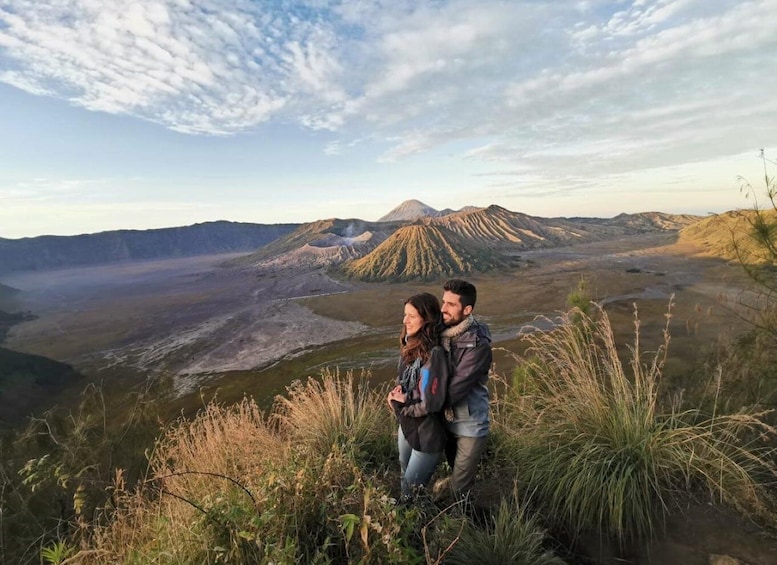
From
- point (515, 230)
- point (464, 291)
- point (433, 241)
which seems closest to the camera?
point (464, 291)

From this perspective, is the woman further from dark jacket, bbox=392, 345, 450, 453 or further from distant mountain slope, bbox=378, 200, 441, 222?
distant mountain slope, bbox=378, 200, 441, 222

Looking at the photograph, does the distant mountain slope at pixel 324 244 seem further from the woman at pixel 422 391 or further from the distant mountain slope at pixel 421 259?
the woman at pixel 422 391

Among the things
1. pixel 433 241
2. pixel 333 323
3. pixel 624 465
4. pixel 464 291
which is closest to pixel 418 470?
pixel 464 291

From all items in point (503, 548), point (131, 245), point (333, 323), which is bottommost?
point (333, 323)

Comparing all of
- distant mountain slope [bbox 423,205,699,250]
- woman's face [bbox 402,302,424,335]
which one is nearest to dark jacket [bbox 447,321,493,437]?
woman's face [bbox 402,302,424,335]

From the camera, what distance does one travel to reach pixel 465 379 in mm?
2350

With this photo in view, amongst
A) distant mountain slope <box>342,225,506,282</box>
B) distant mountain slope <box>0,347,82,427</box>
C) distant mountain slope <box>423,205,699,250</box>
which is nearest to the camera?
distant mountain slope <box>0,347,82,427</box>

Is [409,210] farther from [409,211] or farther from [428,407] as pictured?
[428,407]

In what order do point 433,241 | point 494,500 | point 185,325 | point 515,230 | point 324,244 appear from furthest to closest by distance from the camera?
1. point 515,230
2. point 324,244
3. point 433,241
4. point 185,325
5. point 494,500

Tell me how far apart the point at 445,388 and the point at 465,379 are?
0.43ft

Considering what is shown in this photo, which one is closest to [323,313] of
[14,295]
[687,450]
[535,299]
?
[535,299]

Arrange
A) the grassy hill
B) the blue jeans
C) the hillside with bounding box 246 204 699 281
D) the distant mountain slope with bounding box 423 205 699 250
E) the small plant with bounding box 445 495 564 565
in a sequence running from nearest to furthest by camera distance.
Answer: the grassy hill < the small plant with bounding box 445 495 564 565 < the blue jeans < the hillside with bounding box 246 204 699 281 < the distant mountain slope with bounding box 423 205 699 250

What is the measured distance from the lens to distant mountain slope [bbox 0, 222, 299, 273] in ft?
286

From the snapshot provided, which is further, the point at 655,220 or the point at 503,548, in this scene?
the point at 655,220
